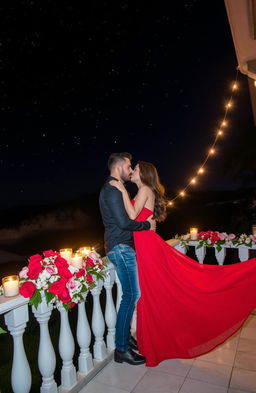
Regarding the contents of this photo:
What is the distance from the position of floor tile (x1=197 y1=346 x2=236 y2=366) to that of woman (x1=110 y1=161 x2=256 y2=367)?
260 mm

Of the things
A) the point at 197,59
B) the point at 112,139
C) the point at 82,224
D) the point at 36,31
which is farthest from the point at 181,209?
the point at 36,31

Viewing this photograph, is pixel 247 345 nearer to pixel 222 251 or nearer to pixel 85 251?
pixel 222 251

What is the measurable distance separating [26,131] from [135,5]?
491 inches

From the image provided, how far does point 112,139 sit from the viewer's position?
1805 cm

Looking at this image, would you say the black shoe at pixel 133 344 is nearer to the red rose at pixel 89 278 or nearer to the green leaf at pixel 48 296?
the red rose at pixel 89 278

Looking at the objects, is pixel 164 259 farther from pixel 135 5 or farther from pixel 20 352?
pixel 135 5

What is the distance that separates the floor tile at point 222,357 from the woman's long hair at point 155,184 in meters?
1.26

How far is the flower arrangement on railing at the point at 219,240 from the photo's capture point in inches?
149

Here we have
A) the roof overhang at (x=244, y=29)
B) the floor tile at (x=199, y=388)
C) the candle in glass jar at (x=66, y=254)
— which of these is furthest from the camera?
the roof overhang at (x=244, y=29)

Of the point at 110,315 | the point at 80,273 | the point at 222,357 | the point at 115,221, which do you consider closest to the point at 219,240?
the point at 222,357

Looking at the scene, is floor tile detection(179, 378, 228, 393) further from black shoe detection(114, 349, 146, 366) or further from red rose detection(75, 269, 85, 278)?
red rose detection(75, 269, 85, 278)

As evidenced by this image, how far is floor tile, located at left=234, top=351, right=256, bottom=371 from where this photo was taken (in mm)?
2430

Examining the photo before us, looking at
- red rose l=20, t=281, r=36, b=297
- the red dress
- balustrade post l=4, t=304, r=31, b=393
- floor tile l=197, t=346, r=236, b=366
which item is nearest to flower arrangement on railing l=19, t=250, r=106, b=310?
red rose l=20, t=281, r=36, b=297

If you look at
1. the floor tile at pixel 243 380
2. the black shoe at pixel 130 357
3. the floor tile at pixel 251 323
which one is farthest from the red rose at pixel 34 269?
the floor tile at pixel 251 323
